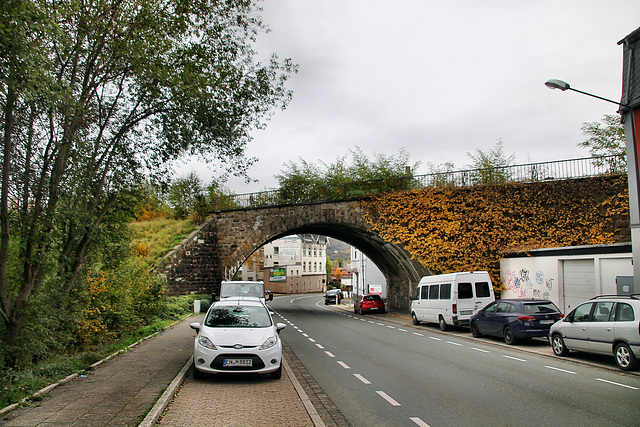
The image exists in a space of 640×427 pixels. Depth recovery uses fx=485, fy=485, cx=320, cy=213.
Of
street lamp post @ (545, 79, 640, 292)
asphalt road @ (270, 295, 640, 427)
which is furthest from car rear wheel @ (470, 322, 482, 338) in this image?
street lamp post @ (545, 79, 640, 292)

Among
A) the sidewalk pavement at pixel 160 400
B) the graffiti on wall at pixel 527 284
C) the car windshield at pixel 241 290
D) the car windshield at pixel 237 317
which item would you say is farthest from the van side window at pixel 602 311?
the car windshield at pixel 241 290

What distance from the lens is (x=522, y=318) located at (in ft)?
47.4

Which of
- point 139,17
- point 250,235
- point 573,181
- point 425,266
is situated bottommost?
point 425,266

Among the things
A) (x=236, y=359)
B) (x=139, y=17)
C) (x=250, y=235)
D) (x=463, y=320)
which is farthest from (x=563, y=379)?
(x=250, y=235)

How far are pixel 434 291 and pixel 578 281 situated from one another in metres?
5.70

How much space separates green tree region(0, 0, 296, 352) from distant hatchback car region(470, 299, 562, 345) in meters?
9.25

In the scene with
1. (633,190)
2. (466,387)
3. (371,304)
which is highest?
(633,190)

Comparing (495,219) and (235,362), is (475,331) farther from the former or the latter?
(235,362)

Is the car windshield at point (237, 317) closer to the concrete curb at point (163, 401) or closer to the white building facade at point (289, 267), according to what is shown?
the concrete curb at point (163, 401)

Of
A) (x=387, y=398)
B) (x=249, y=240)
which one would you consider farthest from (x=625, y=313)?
(x=249, y=240)

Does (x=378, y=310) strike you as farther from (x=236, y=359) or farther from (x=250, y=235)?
(x=236, y=359)

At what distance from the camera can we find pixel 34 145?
30.6 feet

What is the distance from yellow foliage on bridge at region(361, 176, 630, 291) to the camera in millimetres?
22344

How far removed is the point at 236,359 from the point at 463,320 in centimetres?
1256
